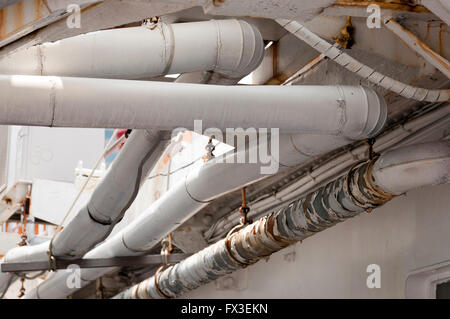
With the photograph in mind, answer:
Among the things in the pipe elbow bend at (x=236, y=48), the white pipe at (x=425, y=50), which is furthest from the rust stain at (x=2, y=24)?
the white pipe at (x=425, y=50)

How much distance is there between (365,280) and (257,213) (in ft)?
3.53

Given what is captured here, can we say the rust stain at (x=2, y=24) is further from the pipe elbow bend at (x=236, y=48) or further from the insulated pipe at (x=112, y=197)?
the insulated pipe at (x=112, y=197)

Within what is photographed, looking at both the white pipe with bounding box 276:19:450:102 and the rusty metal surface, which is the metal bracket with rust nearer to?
the rusty metal surface

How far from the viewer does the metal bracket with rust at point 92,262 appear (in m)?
7.63

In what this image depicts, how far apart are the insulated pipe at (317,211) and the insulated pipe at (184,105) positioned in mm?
289

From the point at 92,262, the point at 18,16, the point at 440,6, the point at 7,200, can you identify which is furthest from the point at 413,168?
the point at 7,200

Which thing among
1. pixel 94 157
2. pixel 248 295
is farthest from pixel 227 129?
pixel 94 157

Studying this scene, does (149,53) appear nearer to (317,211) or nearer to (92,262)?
(317,211)

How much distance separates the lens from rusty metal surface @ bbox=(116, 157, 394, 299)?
17.7 ft

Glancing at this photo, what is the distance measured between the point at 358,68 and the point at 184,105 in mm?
909

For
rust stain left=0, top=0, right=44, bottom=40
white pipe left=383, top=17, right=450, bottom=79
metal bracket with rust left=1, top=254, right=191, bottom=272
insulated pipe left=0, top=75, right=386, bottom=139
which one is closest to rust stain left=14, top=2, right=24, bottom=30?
rust stain left=0, top=0, right=44, bottom=40

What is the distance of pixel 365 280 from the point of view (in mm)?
6824

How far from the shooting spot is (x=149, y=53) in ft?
15.4

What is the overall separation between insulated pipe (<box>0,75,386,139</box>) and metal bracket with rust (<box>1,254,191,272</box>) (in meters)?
3.33
